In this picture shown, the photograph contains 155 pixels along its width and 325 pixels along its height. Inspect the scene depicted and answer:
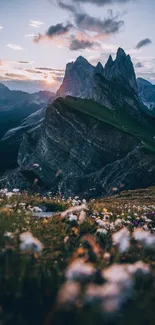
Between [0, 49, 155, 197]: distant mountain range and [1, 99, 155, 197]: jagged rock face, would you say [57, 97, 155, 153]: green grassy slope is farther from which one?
[1, 99, 155, 197]: jagged rock face

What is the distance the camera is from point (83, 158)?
273 feet

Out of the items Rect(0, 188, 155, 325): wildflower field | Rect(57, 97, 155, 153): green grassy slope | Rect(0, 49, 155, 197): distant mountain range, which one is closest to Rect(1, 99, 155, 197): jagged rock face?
Rect(0, 49, 155, 197): distant mountain range

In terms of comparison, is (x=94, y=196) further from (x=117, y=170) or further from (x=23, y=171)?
(x=23, y=171)

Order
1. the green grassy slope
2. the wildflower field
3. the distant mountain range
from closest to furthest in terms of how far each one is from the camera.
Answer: the wildflower field → the distant mountain range → the green grassy slope

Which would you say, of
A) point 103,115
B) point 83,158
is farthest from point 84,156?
point 103,115

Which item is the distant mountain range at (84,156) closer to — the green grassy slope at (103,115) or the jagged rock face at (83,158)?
the jagged rock face at (83,158)

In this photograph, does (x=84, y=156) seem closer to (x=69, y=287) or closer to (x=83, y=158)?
(x=83, y=158)

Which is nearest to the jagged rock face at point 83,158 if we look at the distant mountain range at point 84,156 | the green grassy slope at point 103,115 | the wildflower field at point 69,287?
the distant mountain range at point 84,156

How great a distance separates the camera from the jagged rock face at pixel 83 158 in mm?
57812

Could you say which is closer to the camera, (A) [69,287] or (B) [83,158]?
(A) [69,287]

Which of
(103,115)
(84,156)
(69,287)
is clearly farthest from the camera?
(103,115)

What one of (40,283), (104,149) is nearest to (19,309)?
(40,283)

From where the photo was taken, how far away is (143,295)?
18.6 feet

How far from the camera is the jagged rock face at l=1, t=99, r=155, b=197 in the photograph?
57.8m
